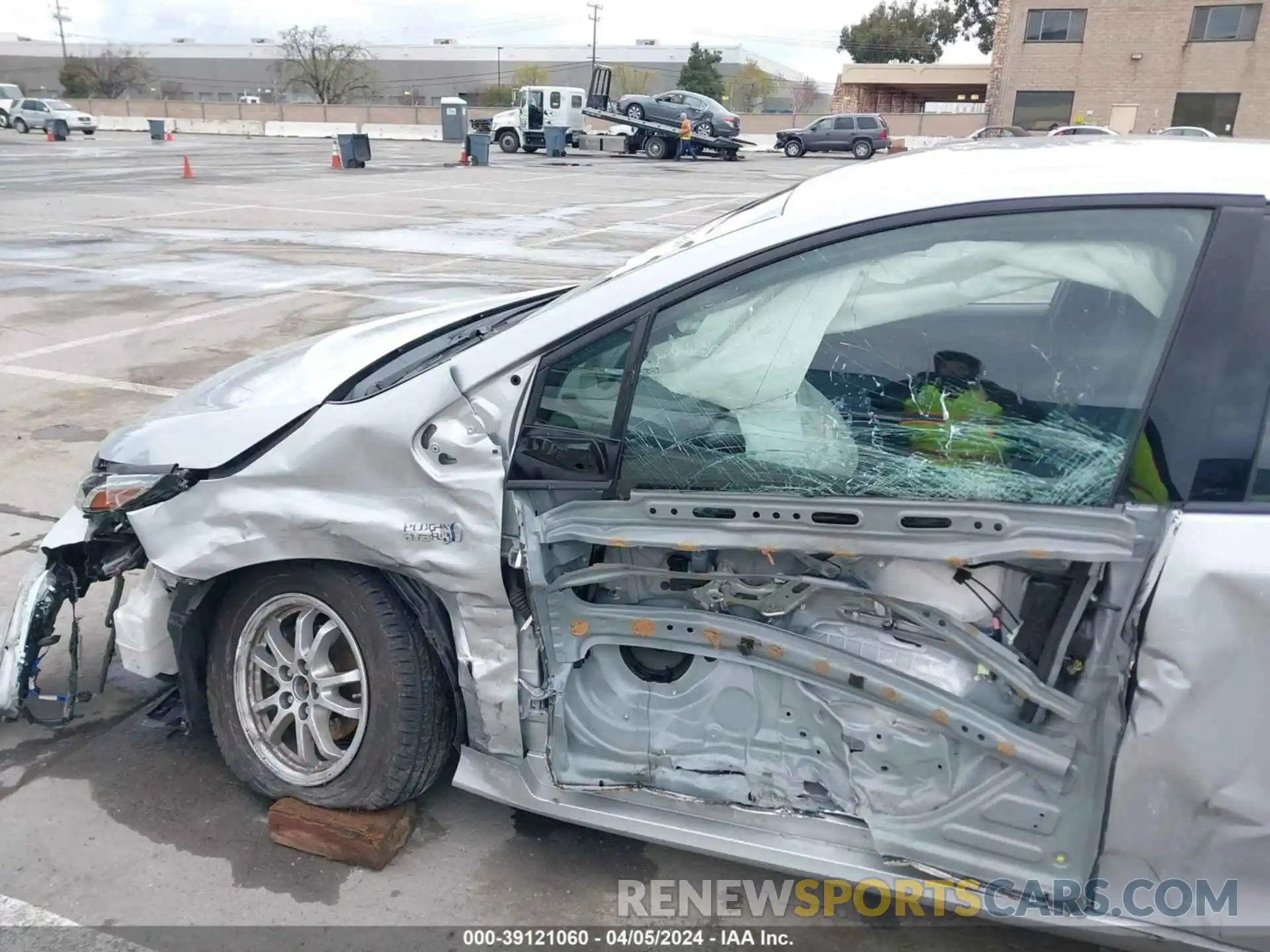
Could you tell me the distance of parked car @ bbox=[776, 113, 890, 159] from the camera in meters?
38.8

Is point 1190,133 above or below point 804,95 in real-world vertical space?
below

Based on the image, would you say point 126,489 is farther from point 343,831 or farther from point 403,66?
point 403,66

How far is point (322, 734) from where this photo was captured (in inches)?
108

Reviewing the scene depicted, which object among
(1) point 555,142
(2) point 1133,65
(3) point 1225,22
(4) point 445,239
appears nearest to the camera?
(4) point 445,239

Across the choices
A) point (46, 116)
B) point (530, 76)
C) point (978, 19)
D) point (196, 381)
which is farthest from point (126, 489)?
point (530, 76)

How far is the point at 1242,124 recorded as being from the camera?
4106cm

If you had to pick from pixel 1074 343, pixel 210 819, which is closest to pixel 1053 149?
pixel 1074 343

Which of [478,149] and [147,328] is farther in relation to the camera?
[478,149]

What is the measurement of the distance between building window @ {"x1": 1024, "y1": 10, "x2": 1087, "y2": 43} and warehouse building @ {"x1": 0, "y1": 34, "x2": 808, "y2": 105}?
53.1 meters

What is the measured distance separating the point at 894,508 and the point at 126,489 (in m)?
2.06

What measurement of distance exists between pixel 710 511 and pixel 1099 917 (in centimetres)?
119

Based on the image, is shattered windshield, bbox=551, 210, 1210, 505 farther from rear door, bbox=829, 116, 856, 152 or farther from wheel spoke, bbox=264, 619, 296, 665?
rear door, bbox=829, 116, 856, 152

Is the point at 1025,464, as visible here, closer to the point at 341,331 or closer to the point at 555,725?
the point at 555,725

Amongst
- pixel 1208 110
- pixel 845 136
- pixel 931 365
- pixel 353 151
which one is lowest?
pixel 931 365
